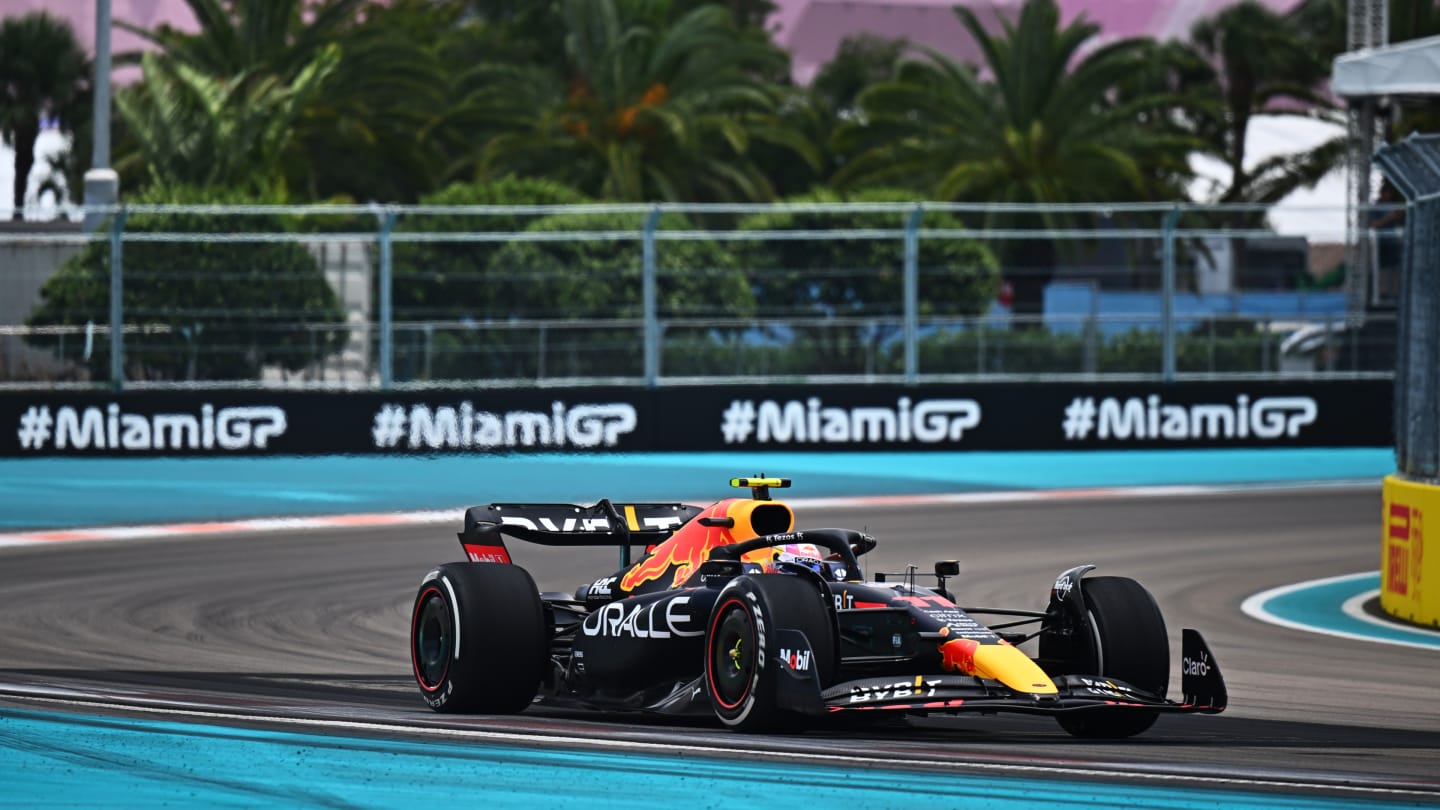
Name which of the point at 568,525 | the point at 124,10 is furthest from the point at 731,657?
the point at 124,10

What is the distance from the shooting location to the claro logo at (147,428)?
76.5 ft

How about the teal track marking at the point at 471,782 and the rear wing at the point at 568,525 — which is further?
the rear wing at the point at 568,525

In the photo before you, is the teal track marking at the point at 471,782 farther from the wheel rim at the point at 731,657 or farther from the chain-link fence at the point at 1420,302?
the chain-link fence at the point at 1420,302

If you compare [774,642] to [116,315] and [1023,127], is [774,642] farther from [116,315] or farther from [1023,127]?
[1023,127]

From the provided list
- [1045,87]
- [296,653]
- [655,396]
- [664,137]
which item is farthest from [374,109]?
[296,653]

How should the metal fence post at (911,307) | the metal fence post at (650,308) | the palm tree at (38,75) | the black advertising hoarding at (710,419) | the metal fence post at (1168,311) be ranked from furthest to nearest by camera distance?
the palm tree at (38,75) → the metal fence post at (1168,311) → the metal fence post at (911,307) → the metal fence post at (650,308) → the black advertising hoarding at (710,419)

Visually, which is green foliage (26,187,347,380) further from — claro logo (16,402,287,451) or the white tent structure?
the white tent structure

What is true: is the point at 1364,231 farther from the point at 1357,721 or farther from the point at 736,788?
the point at 736,788

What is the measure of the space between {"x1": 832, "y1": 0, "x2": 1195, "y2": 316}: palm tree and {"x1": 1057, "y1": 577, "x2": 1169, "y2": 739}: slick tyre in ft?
99.4

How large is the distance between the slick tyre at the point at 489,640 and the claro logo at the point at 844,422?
15.6 m

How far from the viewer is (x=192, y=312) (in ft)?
77.0

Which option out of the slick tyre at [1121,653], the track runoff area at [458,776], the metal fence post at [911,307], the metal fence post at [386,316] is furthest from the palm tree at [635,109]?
the track runoff area at [458,776]

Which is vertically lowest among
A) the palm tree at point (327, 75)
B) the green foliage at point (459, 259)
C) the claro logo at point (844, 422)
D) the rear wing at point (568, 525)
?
the rear wing at point (568, 525)

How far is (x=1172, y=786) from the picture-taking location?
709 centimetres
